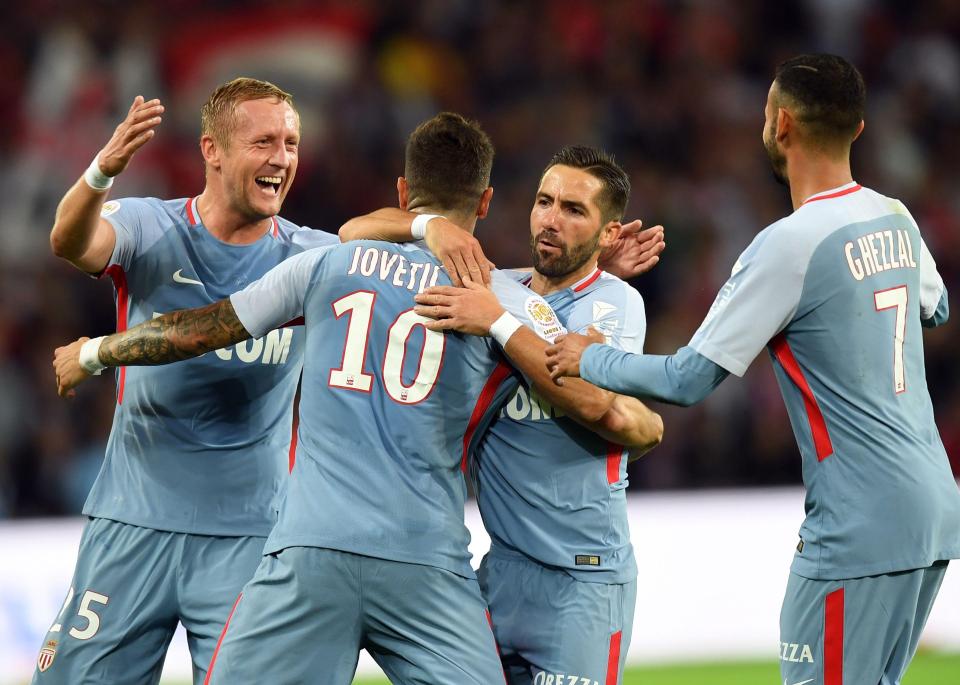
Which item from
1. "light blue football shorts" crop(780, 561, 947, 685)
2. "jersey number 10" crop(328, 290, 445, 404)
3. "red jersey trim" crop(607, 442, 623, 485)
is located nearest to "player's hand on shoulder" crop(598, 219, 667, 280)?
"red jersey trim" crop(607, 442, 623, 485)

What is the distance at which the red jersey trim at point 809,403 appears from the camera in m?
4.02

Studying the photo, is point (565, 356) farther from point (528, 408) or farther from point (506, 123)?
point (506, 123)

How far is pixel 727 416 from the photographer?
10.7 meters

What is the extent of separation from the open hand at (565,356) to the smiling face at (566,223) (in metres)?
0.53

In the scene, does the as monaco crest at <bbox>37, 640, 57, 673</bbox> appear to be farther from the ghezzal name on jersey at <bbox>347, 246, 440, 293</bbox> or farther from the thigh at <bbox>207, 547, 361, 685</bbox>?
the ghezzal name on jersey at <bbox>347, 246, 440, 293</bbox>

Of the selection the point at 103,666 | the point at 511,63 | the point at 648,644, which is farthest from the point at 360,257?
the point at 511,63

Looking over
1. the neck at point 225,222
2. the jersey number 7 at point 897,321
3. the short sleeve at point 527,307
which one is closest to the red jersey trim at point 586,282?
the short sleeve at point 527,307

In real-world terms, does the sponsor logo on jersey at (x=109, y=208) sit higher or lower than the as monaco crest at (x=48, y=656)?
higher

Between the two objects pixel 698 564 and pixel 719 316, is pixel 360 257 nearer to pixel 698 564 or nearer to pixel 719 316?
pixel 719 316

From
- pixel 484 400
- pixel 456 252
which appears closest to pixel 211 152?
pixel 456 252

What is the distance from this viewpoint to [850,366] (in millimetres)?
3945

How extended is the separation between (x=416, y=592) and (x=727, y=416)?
707cm

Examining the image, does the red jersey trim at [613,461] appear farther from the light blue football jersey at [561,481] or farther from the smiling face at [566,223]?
the smiling face at [566,223]

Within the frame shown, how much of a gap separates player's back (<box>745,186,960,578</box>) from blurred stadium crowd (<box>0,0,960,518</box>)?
6224mm
